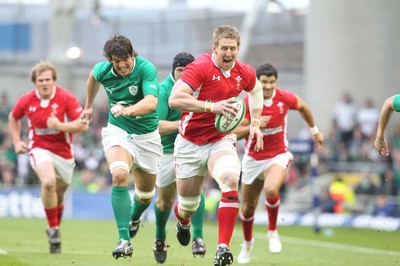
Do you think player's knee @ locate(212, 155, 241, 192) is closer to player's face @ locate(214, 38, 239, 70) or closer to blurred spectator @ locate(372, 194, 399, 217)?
player's face @ locate(214, 38, 239, 70)

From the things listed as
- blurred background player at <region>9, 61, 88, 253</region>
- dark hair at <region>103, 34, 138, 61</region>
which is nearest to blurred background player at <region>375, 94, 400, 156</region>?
dark hair at <region>103, 34, 138, 61</region>

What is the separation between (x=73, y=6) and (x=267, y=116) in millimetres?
19984

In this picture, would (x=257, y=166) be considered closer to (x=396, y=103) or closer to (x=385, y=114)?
(x=385, y=114)

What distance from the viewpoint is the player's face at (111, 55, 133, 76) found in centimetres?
1188

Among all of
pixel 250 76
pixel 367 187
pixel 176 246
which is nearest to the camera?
pixel 250 76

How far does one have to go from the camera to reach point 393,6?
33750mm

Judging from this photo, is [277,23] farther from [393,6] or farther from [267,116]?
[267,116]

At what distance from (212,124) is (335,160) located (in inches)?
706

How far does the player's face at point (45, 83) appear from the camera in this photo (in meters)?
15.3

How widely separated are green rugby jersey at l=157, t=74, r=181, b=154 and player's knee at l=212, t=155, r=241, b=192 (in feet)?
7.71

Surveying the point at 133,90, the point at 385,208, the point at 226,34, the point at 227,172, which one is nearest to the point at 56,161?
the point at 133,90

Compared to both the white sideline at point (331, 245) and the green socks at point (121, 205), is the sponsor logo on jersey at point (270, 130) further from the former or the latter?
the white sideline at point (331, 245)

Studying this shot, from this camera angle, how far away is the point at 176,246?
17.8 meters

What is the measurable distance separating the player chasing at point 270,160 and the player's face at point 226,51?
3.00m
